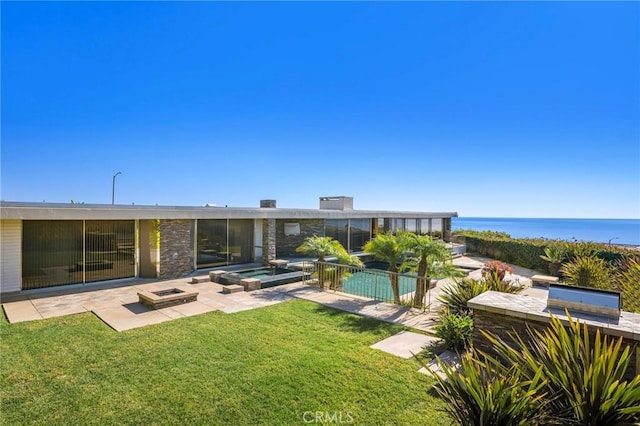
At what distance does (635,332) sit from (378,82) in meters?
14.9

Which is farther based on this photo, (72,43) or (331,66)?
(331,66)

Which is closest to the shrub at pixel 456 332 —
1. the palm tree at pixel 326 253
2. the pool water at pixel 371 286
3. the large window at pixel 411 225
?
the pool water at pixel 371 286

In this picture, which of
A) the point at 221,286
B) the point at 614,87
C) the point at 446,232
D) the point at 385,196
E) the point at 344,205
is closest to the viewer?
the point at 221,286

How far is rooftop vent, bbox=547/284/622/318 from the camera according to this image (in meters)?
4.43

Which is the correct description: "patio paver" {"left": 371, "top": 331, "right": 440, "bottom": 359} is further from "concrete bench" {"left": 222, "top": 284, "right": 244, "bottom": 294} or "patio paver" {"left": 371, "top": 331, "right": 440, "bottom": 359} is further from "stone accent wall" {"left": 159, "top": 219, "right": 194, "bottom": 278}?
"stone accent wall" {"left": 159, "top": 219, "right": 194, "bottom": 278}

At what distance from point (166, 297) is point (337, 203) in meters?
13.4

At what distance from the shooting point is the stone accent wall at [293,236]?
1802cm

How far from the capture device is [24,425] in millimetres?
3822

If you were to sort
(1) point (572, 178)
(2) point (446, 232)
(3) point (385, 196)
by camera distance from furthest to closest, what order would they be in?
(3) point (385, 196), (1) point (572, 178), (2) point (446, 232)

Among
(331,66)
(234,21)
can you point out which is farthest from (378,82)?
(234,21)

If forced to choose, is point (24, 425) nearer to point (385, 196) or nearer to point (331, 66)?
point (331, 66)

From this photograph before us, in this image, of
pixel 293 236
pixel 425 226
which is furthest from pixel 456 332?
pixel 425 226

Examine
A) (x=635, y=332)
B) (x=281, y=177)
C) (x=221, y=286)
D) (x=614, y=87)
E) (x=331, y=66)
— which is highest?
(x=331, y=66)

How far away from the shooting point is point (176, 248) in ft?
42.8
